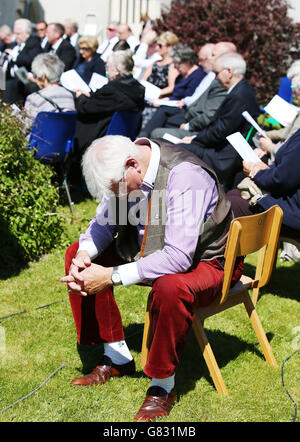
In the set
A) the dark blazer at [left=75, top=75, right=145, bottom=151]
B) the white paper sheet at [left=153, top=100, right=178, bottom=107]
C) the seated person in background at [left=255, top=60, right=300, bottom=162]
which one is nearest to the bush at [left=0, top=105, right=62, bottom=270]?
the dark blazer at [left=75, top=75, right=145, bottom=151]

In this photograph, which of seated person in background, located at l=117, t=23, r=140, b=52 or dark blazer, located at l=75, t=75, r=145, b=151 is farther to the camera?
seated person in background, located at l=117, t=23, r=140, b=52

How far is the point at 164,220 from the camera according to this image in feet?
9.83

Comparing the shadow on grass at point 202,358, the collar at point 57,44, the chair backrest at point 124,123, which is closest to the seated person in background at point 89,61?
the collar at point 57,44

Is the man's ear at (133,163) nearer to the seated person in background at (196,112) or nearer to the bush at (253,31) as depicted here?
the seated person in background at (196,112)

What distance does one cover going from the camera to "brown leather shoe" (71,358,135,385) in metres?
3.21

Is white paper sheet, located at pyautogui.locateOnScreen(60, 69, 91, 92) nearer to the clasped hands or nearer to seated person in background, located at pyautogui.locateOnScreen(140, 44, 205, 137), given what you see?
seated person in background, located at pyautogui.locateOnScreen(140, 44, 205, 137)

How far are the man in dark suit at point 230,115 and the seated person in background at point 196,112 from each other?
0.65 meters

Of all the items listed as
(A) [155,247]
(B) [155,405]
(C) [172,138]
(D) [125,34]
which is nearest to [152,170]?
(A) [155,247]

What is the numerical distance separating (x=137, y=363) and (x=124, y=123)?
11.6 feet

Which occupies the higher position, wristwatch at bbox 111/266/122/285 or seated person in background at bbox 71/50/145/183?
wristwatch at bbox 111/266/122/285

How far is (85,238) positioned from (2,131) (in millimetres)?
2091

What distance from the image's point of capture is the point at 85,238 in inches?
129

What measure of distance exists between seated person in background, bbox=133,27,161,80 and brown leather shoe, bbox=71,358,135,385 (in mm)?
6451

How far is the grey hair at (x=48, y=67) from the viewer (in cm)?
608
